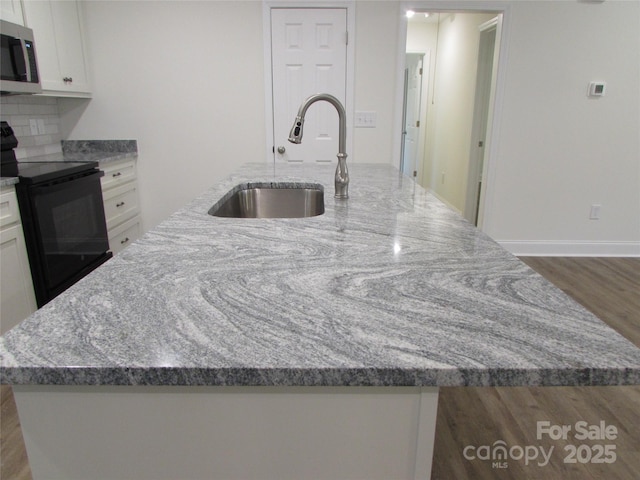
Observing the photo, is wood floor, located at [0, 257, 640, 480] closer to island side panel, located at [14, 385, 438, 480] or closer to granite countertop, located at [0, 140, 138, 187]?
island side panel, located at [14, 385, 438, 480]

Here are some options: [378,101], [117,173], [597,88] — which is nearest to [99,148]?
[117,173]

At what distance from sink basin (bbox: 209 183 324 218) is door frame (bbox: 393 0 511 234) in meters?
1.90

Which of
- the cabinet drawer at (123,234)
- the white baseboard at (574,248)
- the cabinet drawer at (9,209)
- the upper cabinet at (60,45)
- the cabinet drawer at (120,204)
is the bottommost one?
the white baseboard at (574,248)

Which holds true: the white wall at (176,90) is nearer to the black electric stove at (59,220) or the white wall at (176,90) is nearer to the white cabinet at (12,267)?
the black electric stove at (59,220)

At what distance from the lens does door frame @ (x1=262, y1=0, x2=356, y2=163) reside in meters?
3.32

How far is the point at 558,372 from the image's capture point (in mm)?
563

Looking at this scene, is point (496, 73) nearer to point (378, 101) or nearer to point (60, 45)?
point (378, 101)

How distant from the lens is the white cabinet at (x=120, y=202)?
3150 millimetres

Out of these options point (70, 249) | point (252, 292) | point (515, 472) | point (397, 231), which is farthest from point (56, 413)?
point (70, 249)

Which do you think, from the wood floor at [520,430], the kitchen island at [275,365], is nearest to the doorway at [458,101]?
the wood floor at [520,430]

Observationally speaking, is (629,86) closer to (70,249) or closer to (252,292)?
(252,292)

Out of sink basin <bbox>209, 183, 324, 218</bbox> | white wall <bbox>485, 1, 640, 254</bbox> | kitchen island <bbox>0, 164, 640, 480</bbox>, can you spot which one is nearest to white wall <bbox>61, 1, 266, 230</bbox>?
sink basin <bbox>209, 183, 324, 218</bbox>

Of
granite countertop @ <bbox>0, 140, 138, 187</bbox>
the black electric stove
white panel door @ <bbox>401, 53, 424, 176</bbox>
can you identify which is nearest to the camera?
the black electric stove

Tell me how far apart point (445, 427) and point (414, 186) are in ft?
3.28
